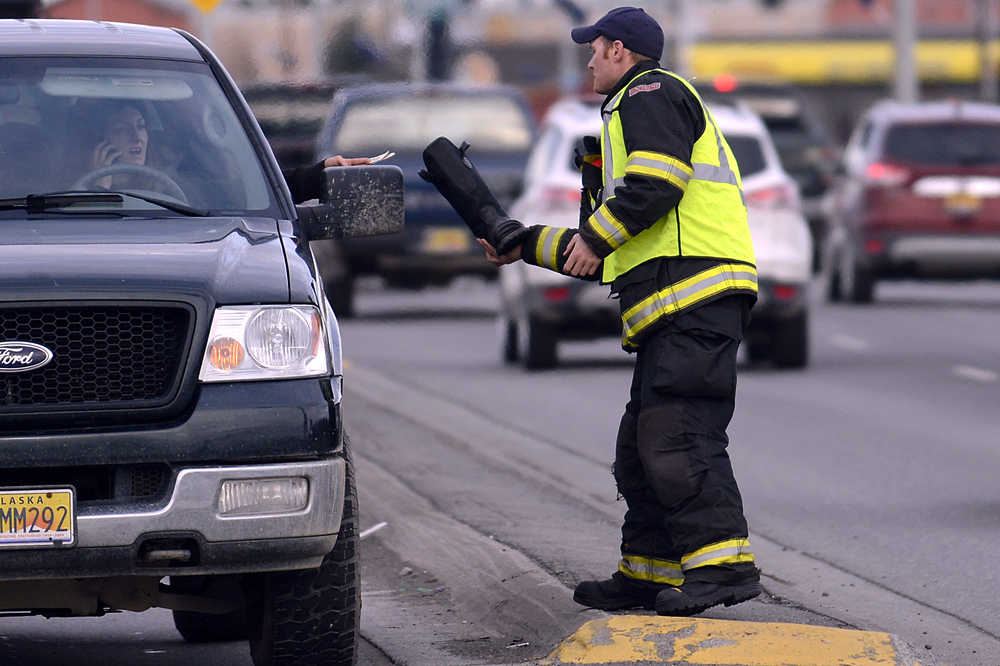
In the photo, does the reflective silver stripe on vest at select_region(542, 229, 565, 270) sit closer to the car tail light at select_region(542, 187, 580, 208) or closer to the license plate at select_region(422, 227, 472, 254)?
the car tail light at select_region(542, 187, 580, 208)

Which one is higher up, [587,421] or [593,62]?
[593,62]

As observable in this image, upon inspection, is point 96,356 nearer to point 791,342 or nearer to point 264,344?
point 264,344

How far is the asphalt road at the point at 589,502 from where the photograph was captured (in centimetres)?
720

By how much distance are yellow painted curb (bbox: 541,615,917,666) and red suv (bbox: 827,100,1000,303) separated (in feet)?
48.5

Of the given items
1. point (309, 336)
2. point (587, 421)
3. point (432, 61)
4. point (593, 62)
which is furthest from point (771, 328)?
point (432, 61)

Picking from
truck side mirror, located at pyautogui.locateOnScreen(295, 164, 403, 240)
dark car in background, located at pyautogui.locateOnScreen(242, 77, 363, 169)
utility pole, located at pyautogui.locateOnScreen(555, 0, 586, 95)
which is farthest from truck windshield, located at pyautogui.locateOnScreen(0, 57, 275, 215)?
utility pole, located at pyautogui.locateOnScreen(555, 0, 586, 95)

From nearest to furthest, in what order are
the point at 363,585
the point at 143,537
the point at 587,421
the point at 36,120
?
the point at 143,537
the point at 36,120
the point at 363,585
the point at 587,421

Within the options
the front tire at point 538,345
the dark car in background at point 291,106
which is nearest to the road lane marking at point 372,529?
the front tire at point 538,345

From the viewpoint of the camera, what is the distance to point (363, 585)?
8.03 meters

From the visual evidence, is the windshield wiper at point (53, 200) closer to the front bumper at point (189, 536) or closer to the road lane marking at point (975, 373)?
the front bumper at point (189, 536)

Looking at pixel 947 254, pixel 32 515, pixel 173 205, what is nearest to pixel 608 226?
pixel 173 205

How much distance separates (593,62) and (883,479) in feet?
13.8

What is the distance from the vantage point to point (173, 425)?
5.65 metres

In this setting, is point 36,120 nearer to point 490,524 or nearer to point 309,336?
point 309,336
